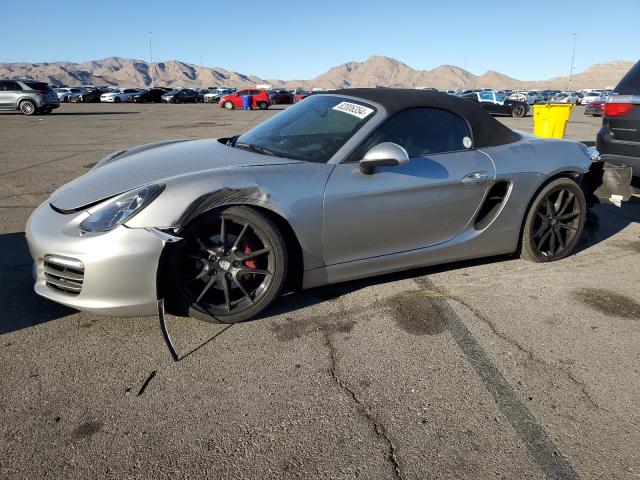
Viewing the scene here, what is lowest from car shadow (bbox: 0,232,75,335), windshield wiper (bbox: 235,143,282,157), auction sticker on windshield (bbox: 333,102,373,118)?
car shadow (bbox: 0,232,75,335)

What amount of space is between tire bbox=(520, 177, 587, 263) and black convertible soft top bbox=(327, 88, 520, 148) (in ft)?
1.82

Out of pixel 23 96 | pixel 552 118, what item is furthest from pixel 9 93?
pixel 552 118

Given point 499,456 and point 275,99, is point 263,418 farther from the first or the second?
point 275,99

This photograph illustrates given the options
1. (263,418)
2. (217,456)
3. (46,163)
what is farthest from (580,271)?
(46,163)

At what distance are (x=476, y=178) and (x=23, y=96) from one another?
25086mm

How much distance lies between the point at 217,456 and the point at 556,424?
1445mm

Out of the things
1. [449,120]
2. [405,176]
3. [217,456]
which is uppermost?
[449,120]

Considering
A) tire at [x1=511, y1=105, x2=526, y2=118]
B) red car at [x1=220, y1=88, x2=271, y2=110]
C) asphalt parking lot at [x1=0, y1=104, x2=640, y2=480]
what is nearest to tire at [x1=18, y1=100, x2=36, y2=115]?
red car at [x1=220, y1=88, x2=271, y2=110]

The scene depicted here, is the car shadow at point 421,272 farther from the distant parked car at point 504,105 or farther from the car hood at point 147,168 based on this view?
the distant parked car at point 504,105

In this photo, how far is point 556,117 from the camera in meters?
8.38

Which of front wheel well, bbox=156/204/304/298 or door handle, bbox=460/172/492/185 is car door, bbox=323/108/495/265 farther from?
front wheel well, bbox=156/204/304/298

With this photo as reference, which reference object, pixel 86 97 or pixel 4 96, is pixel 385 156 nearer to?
pixel 4 96

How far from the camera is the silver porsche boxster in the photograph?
262 centimetres

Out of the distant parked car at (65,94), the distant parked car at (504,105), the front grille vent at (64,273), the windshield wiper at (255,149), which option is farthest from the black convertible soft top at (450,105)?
the distant parked car at (65,94)
